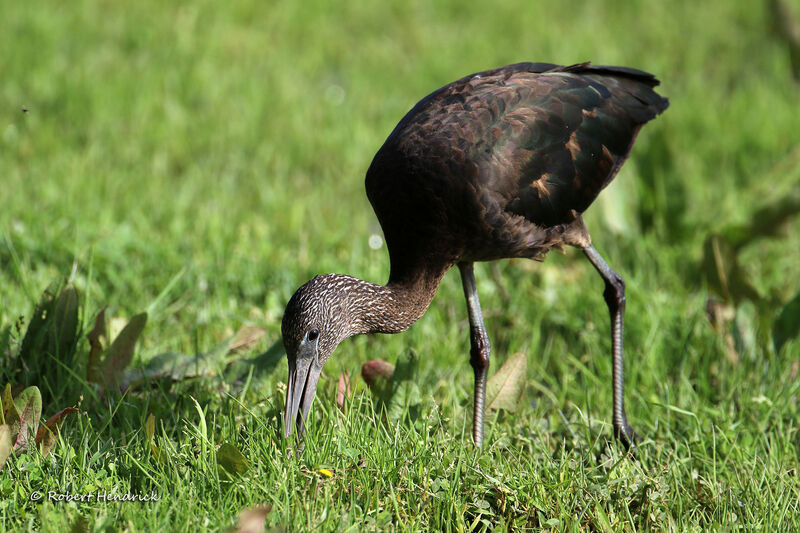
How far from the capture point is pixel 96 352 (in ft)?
12.4

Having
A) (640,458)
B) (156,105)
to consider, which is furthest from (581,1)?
(640,458)

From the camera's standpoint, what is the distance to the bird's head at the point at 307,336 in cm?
336

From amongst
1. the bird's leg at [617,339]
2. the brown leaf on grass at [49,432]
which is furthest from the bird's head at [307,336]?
the bird's leg at [617,339]

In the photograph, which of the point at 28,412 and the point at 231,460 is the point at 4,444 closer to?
the point at 28,412

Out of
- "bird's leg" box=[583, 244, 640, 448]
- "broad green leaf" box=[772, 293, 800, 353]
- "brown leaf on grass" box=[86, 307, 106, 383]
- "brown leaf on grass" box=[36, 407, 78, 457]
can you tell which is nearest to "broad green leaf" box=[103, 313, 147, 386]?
"brown leaf on grass" box=[86, 307, 106, 383]

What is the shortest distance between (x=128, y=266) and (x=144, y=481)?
209 cm

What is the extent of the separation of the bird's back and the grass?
2.08 feet

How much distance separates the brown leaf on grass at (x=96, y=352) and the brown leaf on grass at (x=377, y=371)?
3.67ft

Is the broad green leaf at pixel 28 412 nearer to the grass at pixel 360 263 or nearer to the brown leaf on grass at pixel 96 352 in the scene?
the grass at pixel 360 263

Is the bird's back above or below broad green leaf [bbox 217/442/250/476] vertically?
above

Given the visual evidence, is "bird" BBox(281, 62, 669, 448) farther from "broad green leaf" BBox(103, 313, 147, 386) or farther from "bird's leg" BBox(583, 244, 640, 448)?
"broad green leaf" BBox(103, 313, 147, 386)

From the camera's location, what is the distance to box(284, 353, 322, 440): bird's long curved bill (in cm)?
330

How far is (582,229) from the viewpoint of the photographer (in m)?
4.19

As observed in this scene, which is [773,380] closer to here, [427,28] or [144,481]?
[144,481]
